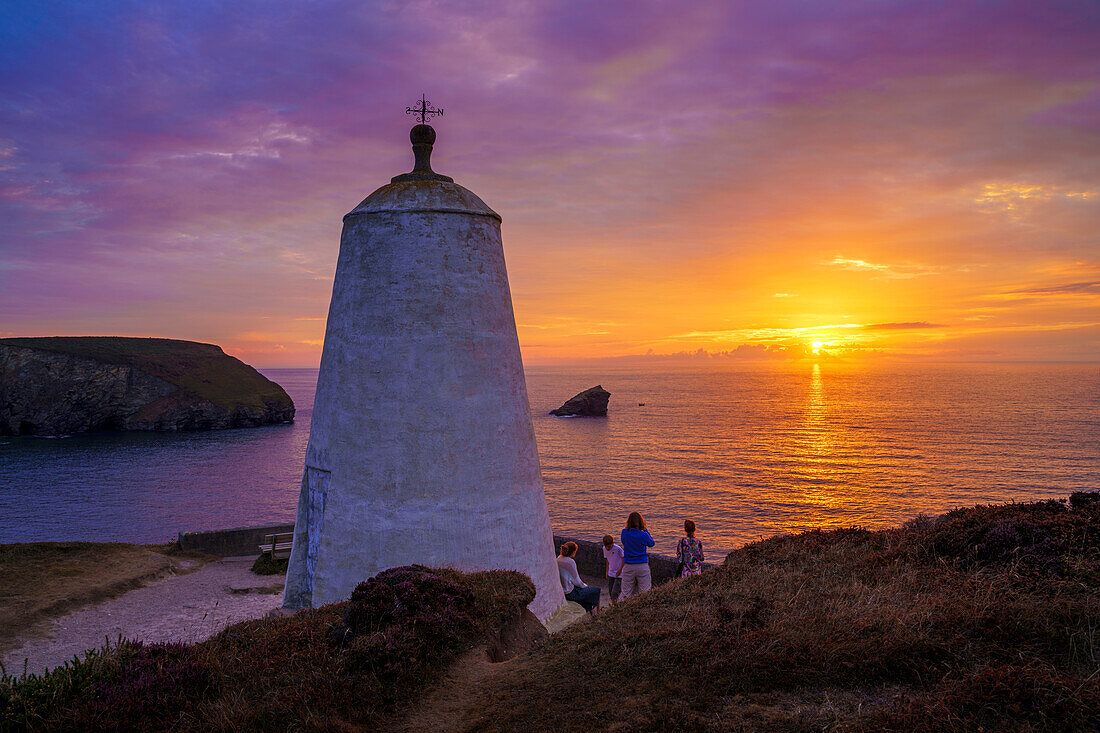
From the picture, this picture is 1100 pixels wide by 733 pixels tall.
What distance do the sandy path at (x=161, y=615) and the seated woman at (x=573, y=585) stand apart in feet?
21.6

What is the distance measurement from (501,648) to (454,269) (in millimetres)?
6019

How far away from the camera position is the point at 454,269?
10.4m

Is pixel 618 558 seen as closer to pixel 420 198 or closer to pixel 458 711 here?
pixel 458 711

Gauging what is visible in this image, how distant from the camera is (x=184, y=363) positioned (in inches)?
4218

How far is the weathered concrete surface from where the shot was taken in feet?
32.3

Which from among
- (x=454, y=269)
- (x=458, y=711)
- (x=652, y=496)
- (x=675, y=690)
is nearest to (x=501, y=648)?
(x=458, y=711)

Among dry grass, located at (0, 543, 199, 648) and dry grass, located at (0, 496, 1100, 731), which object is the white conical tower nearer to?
dry grass, located at (0, 496, 1100, 731)

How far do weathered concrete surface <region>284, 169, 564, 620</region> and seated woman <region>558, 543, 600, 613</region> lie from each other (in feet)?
2.91

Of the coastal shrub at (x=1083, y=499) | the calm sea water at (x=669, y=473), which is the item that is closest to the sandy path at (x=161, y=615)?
the coastal shrub at (x=1083, y=499)

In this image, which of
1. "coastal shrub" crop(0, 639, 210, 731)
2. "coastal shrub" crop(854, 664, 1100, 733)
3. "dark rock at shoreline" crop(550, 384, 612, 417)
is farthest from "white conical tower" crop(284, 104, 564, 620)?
"dark rock at shoreline" crop(550, 384, 612, 417)

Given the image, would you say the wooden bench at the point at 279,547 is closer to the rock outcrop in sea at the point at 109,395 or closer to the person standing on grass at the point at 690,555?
the person standing on grass at the point at 690,555

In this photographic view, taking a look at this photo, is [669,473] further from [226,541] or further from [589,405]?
[589,405]

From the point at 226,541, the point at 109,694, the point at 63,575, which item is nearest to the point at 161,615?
the point at 63,575

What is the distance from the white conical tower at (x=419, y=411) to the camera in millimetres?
9859
